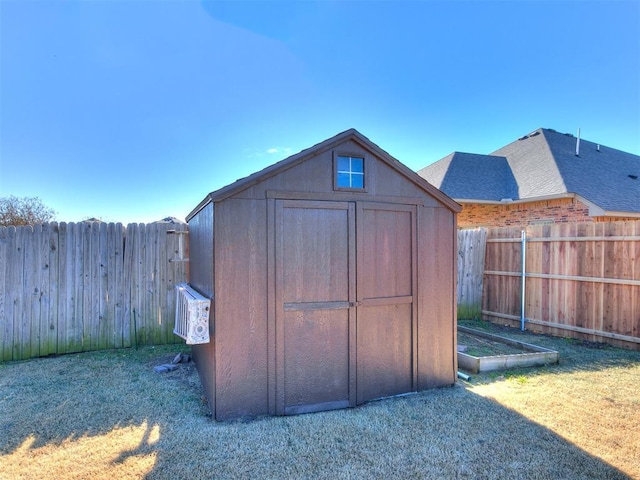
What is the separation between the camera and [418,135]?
11250 millimetres

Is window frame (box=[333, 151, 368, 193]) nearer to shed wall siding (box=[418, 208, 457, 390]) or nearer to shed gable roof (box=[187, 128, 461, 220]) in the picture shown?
shed gable roof (box=[187, 128, 461, 220])

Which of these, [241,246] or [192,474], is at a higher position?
[241,246]

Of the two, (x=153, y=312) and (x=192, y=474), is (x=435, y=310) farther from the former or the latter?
(x=153, y=312)

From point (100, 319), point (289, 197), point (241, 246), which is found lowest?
point (100, 319)

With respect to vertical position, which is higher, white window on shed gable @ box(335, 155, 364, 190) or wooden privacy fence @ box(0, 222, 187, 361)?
white window on shed gable @ box(335, 155, 364, 190)

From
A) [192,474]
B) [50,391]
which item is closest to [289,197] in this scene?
[192,474]

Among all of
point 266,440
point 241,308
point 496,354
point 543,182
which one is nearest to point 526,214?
point 543,182

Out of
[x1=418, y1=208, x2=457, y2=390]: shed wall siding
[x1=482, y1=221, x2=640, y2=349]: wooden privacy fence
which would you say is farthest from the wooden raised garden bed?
[x1=482, y1=221, x2=640, y2=349]: wooden privacy fence

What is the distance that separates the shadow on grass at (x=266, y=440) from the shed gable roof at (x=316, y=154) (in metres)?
2.12

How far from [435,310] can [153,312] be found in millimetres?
4497

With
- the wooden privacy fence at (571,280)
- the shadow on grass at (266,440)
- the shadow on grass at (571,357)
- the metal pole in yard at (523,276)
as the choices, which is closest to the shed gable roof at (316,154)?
the shadow on grass at (266,440)

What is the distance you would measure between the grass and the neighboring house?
23.4ft

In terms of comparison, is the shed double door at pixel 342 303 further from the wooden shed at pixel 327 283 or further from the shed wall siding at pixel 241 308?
the shed wall siding at pixel 241 308

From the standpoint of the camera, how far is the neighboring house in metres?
9.85
